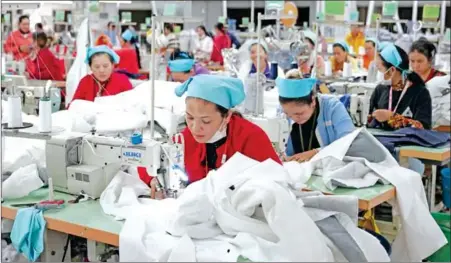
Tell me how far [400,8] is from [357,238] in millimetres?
12731

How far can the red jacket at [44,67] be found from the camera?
6738 mm

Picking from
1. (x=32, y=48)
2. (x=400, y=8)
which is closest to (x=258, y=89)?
(x=32, y=48)

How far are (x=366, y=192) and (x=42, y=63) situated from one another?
495 cm

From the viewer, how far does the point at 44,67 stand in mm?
6832

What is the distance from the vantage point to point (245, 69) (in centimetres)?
491

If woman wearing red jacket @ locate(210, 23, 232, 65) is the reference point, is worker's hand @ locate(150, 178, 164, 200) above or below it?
below

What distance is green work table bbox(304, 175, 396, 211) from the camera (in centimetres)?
264

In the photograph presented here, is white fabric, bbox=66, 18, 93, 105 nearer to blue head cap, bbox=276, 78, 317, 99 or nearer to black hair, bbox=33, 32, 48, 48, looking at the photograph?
black hair, bbox=33, 32, 48, 48

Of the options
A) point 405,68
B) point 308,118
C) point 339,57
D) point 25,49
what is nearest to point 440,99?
point 405,68

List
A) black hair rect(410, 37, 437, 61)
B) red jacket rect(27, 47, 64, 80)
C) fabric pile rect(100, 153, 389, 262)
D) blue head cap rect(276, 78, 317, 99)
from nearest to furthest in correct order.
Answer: fabric pile rect(100, 153, 389, 262), blue head cap rect(276, 78, 317, 99), black hair rect(410, 37, 437, 61), red jacket rect(27, 47, 64, 80)

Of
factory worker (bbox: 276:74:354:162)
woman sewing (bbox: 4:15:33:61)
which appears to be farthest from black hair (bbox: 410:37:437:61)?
woman sewing (bbox: 4:15:33:61)

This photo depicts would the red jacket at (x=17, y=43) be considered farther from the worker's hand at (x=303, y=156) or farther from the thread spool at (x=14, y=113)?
the worker's hand at (x=303, y=156)

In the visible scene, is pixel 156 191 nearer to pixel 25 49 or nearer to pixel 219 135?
pixel 219 135

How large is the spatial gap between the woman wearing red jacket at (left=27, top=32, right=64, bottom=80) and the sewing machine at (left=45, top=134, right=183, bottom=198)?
13.6ft
